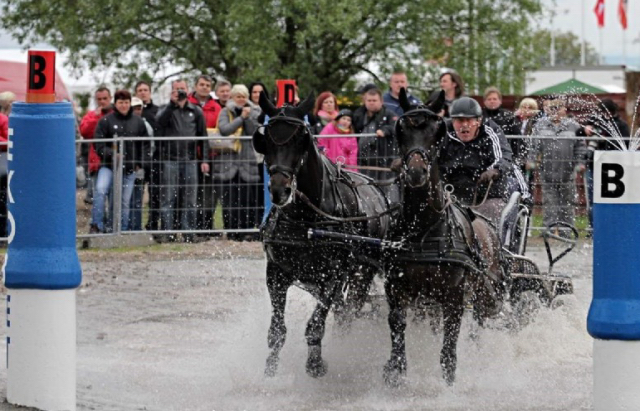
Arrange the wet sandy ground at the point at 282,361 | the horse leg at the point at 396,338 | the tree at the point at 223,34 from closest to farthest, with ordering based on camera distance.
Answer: the wet sandy ground at the point at 282,361
the horse leg at the point at 396,338
the tree at the point at 223,34

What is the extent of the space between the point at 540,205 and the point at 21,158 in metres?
10.8

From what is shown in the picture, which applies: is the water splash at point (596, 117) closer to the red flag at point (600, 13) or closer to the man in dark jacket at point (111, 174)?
the man in dark jacket at point (111, 174)

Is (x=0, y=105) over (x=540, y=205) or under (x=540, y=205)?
over

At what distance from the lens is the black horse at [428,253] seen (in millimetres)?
8531

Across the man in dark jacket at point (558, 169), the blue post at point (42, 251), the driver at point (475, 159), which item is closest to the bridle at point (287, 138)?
the driver at point (475, 159)

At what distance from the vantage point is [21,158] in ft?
20.8

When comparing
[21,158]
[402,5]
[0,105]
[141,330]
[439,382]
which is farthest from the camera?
[402,5]

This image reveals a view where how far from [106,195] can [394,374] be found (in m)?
8.20

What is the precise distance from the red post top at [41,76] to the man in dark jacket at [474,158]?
166 inches

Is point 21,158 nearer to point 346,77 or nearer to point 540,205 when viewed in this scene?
point 540,205

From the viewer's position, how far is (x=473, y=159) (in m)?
10.3

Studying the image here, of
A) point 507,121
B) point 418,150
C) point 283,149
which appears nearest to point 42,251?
point 283,149

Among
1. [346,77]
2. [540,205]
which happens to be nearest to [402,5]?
[346,77]

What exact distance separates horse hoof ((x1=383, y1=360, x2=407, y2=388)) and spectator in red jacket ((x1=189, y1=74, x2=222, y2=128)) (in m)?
9.10
